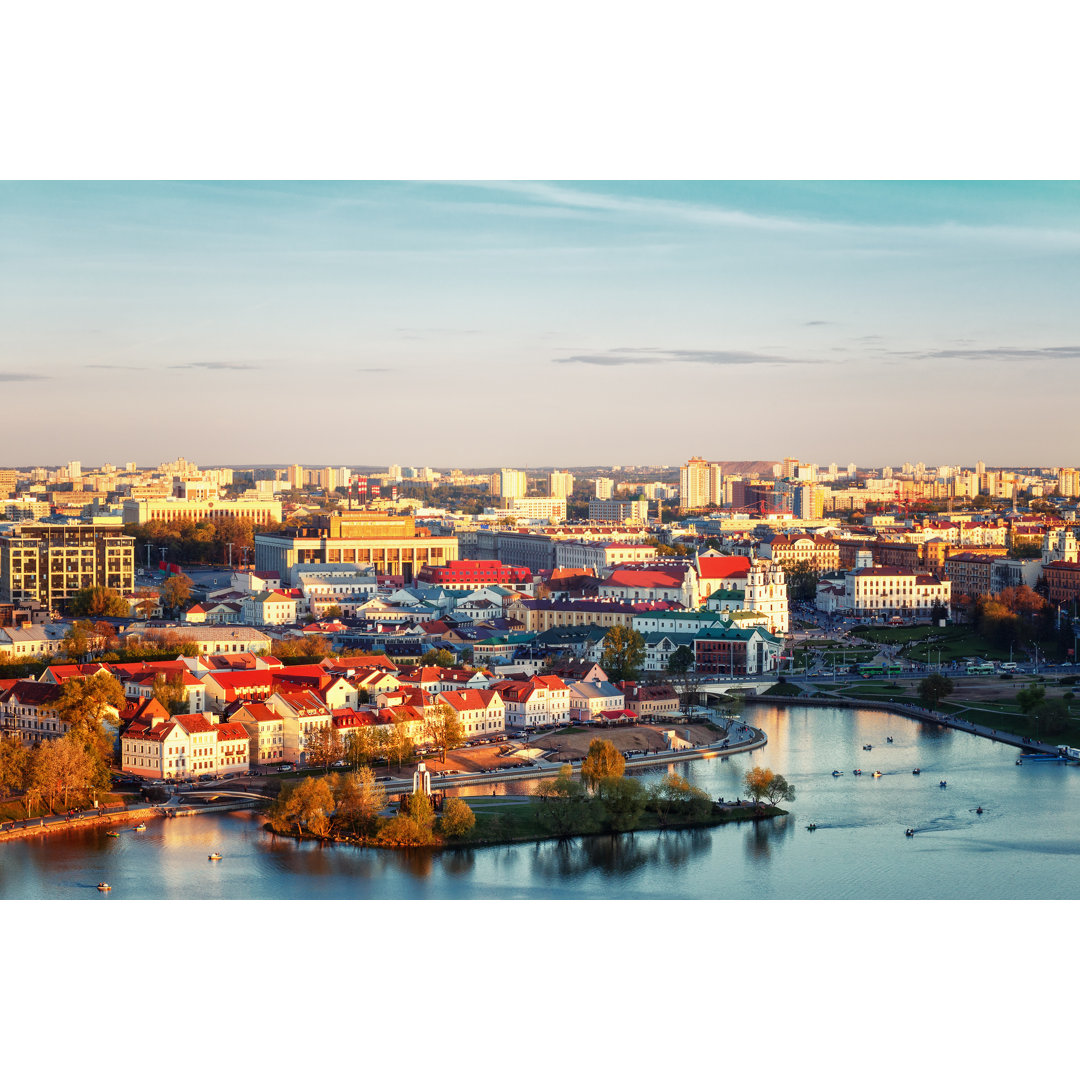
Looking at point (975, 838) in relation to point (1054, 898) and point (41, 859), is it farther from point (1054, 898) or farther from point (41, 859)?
point (41, 859)

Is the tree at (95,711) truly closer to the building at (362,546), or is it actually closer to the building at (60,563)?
the building at (60,563)

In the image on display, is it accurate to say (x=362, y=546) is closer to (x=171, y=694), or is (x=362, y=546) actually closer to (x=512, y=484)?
(x=171, y=694)

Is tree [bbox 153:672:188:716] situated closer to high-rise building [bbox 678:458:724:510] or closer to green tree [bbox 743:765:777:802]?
green tree [bbox 743:765:777:802]

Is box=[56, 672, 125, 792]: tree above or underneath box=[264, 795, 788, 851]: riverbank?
above

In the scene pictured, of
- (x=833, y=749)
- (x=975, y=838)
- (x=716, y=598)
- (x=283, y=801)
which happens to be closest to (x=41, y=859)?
(x=283, y=801)

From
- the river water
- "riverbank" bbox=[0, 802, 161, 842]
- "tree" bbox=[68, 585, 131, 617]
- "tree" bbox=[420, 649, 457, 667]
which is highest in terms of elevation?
"tree" bbox=[68, 585, 131, 617]

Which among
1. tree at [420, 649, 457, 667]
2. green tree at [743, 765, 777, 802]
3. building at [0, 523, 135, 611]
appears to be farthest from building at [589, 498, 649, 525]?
green tree at [743, 765, 777, 802]
